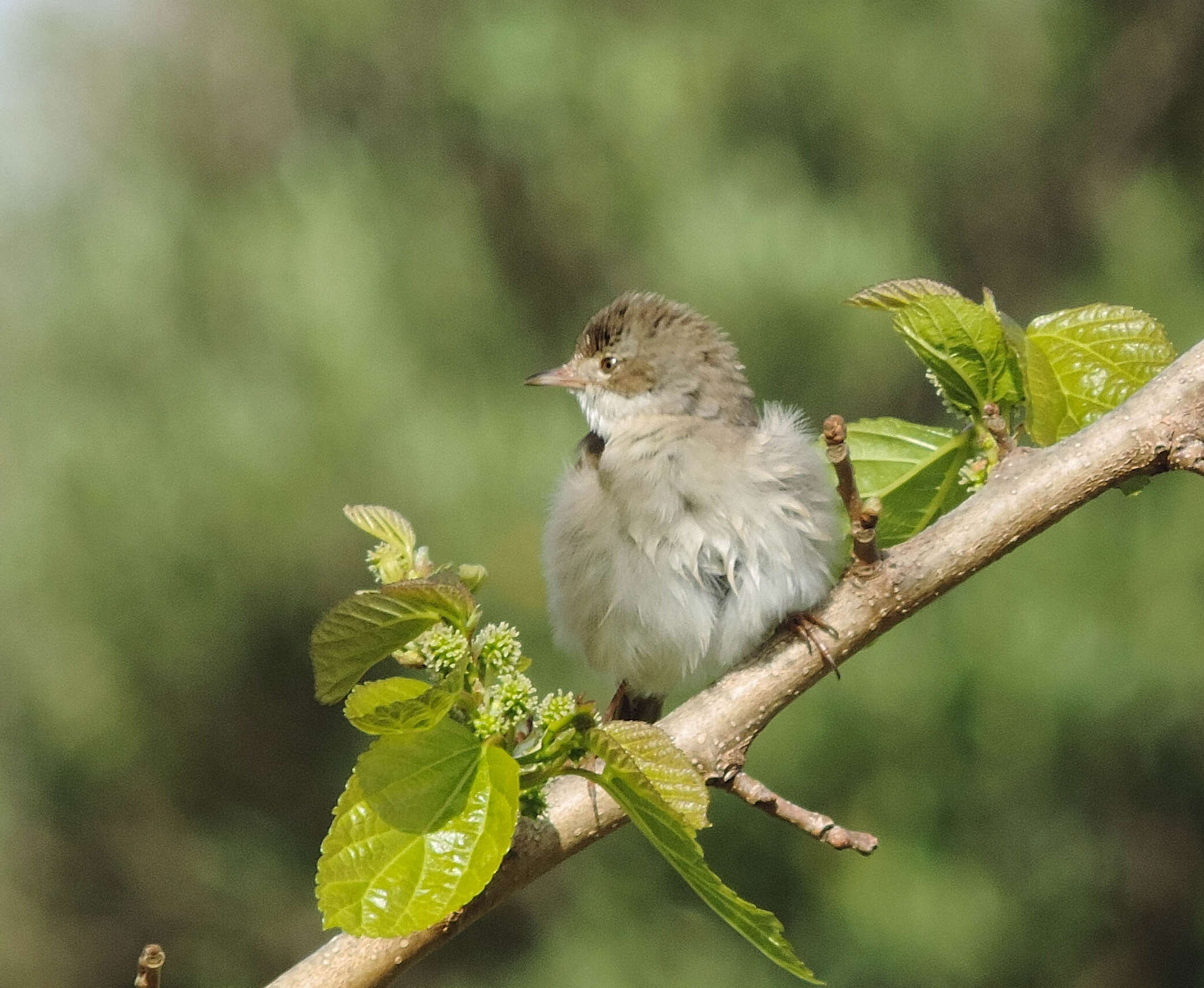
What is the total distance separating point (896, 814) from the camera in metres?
4.90

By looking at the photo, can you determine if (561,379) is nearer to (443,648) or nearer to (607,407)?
(607,407)

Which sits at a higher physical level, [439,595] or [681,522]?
[439,595]

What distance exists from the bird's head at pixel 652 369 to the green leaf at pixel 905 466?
65 cm

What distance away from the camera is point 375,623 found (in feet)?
3.66

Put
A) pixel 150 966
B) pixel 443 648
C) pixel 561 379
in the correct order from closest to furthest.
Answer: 1. pixel 150 966
2. pixel 443 648
3. pixel 561 379

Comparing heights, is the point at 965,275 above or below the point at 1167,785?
above

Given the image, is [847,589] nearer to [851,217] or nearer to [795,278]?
[795,278]

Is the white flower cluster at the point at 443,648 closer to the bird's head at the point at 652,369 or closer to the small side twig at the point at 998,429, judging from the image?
the small side twig at the point at 998,429

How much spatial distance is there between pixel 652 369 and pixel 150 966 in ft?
5.14

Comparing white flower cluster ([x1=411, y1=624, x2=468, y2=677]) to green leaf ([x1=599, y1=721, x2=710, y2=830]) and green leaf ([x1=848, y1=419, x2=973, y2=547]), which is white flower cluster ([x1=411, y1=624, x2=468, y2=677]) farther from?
green leaf ([x1=848, y1=419, x2=973, y2=547])

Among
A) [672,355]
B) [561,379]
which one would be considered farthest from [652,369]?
[561,379]

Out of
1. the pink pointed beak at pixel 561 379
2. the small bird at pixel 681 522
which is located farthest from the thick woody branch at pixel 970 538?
the pink pointed beak at pixel 561 379

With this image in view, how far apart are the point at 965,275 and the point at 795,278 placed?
1.63 m

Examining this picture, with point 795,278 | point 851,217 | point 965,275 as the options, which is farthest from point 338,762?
point 965,275
